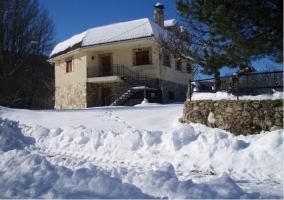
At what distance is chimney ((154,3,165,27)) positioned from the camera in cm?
2306

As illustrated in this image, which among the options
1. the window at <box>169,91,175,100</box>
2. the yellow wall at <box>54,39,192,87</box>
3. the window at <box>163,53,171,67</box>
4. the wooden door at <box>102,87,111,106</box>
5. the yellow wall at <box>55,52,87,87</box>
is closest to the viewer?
the yellow wall at <box>54,39,192,87</box>

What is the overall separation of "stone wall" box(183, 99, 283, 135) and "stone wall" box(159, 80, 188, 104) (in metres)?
11.2

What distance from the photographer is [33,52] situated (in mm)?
32312

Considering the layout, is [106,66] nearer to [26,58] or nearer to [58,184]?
[26,58]

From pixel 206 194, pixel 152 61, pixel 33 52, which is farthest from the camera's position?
pixel 33 52

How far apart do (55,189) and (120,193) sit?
97 centimetres

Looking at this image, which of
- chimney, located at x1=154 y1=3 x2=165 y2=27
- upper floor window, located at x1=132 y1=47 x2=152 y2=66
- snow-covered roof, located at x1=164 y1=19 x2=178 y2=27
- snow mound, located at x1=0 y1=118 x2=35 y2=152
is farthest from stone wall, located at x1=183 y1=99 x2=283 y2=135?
chimney, located at x1=154 y1=3 x2=165 y2=27

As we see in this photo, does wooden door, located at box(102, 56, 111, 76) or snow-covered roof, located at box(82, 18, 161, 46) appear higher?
snow-covered roof, located at box(82, 18, 161, 46)

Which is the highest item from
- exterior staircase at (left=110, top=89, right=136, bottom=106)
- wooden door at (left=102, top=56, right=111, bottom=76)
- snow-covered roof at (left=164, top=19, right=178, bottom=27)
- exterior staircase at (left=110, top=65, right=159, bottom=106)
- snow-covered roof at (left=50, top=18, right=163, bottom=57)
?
snow-covered roof at (left=164, top=19, right=178, bottom=27)

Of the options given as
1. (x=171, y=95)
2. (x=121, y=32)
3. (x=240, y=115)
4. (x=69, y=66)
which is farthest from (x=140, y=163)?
(x=69, y=66)

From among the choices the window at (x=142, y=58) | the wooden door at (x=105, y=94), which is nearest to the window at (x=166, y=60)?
the window at (x=142, y=58)

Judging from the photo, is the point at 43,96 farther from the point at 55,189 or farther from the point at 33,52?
the point at 55,189

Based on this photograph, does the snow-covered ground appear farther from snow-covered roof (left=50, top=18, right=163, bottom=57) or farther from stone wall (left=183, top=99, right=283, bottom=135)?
snow-covered roof (left=50, top=18, right=163, bottom=57)

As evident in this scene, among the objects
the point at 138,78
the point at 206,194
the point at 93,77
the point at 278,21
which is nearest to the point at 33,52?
the point at 93,77
